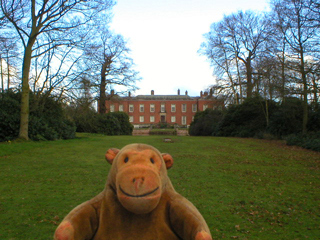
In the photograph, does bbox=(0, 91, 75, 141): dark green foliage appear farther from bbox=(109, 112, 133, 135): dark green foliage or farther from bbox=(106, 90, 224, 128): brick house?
bbox=(106, 90, 224, 128): brick house

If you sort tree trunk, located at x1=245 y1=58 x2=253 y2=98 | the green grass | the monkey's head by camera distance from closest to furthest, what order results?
the monkey's head, the green grass, tree trunk, located at x1=245 y1=58 x2=253 y2=98

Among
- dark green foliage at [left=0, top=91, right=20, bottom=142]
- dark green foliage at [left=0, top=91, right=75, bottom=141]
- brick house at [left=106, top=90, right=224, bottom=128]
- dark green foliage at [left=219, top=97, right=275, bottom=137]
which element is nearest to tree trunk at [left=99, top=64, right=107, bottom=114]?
dark green foliage at [left=0, top=91, right=75, bottom=141]

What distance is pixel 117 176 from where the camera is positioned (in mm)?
2076

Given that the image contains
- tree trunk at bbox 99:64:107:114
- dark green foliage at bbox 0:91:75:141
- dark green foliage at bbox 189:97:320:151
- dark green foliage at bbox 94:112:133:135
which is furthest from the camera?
dark green foliage at bbox 94:112:133:135

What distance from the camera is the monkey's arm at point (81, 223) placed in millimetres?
2012

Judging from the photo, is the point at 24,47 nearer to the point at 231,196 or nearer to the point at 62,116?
the point at 62,116

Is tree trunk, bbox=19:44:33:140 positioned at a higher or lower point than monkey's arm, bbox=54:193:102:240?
higher

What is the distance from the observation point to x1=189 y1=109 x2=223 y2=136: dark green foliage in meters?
33.7

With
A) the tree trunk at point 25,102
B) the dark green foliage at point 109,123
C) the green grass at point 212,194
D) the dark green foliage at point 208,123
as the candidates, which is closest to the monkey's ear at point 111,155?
the green grass at point 212,194

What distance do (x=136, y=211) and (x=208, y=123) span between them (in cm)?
3342

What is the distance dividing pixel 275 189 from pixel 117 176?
5280 mm

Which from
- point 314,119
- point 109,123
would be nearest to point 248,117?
Result: point 314,119

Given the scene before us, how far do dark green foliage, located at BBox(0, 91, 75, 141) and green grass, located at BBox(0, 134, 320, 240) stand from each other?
23.5 ft

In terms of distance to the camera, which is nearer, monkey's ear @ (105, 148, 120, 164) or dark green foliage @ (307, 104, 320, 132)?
monkey's ear @ (105, 148, 120, 164)
